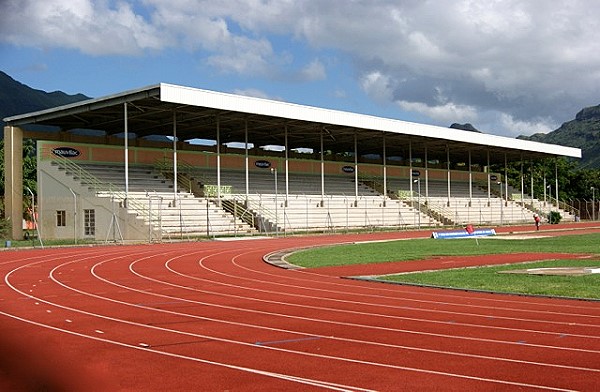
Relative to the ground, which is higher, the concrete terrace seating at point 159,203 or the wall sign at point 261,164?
the wall sign at point 261,164

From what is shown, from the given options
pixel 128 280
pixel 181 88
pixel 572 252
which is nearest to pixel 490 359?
pixel 128 280

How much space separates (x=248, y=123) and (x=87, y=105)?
1203cm

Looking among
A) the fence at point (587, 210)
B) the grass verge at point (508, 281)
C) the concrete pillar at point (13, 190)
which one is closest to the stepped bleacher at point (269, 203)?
the concrete pillar at point (13, 190)

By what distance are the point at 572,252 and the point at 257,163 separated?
32200 millimetres

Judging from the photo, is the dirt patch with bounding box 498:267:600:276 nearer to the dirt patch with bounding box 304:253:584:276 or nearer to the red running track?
the dirt patch with bounding box 304:253:584:276

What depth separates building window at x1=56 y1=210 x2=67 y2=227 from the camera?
39406 millimetres

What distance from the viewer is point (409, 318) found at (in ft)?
35.8

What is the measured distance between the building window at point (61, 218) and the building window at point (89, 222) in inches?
64.7

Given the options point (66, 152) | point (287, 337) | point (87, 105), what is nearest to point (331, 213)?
point (66, 152)

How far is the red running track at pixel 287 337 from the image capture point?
22.7 ft

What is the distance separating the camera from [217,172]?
149 ft

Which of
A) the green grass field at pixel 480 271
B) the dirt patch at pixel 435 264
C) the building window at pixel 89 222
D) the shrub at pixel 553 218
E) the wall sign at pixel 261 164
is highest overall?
the wall sign at pixel 261 164

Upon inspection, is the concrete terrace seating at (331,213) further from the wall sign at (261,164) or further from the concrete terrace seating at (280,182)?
the wall sign at (261,164)

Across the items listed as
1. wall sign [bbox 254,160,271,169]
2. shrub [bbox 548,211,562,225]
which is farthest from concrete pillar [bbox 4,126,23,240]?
shrub [bbox 548,211,562,225]
